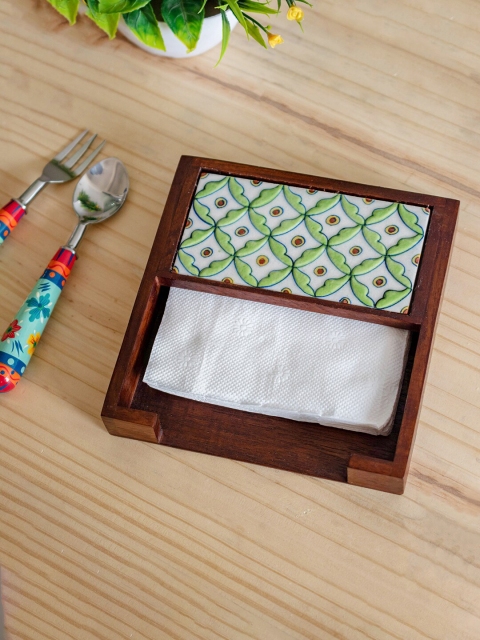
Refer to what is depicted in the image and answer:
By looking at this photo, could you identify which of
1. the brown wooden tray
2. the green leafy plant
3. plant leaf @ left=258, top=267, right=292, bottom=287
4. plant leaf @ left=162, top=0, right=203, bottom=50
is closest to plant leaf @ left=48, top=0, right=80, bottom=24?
the green leafy plant

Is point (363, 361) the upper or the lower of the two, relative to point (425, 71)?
lower

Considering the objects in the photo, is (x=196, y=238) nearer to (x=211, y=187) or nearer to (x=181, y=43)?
(x=211, y=187)

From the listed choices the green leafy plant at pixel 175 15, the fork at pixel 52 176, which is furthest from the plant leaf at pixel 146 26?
the fork at pixel 52 176

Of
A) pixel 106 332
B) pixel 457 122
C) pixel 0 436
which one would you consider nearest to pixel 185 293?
pixel 106 332

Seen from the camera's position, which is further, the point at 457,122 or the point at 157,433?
the point at 457,122

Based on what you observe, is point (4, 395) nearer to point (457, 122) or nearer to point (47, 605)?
point (47, 605)

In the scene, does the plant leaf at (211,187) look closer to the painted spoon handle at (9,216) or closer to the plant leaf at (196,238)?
the plant leaf at (196,238)

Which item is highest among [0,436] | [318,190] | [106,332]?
[318,190]
